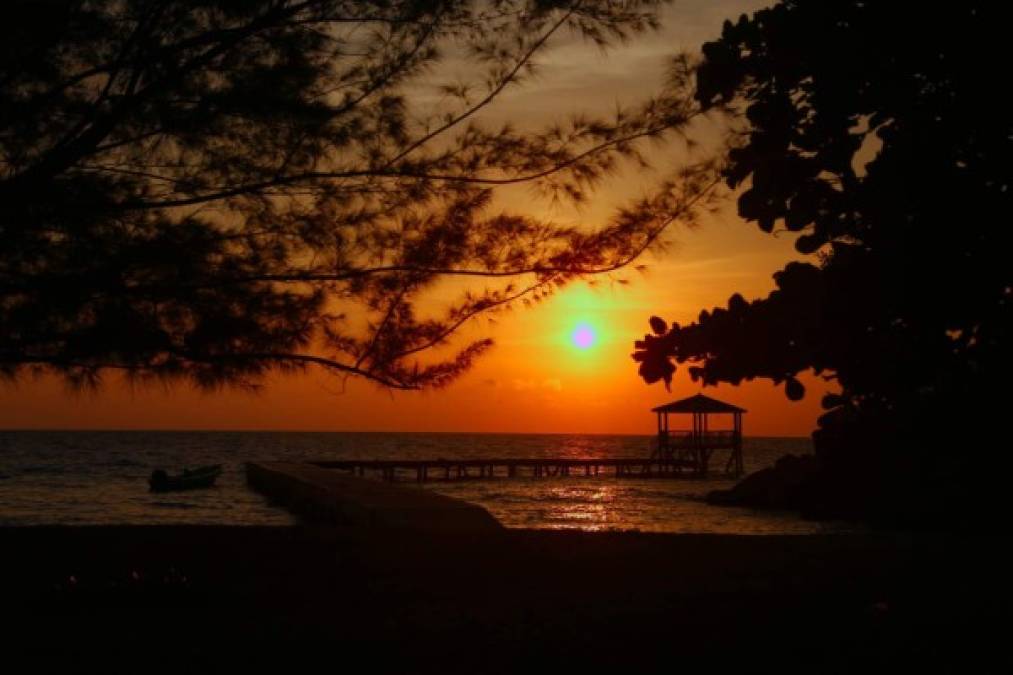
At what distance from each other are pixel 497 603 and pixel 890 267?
3787mm

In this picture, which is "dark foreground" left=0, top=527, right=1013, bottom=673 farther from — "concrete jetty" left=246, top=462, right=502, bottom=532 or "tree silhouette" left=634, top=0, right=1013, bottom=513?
"tree silhouette" left=634, top=0, right=1013, bottom=513

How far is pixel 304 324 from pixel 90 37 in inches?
85.8

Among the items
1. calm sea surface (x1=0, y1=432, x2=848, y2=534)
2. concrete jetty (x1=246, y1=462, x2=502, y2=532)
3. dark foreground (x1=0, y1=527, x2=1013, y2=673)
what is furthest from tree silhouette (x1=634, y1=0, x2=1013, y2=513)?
calm sea surface (x1=0, y1=432, x2=848, y2=534)

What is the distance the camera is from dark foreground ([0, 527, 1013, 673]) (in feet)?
17.9

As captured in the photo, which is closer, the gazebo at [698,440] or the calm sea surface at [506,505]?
the calm sea surface at [506,505]

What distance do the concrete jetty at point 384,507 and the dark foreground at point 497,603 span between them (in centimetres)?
119

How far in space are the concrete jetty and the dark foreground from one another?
1.19 m

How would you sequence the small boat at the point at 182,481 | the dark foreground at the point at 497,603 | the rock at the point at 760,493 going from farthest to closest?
the small boat at the point at 182,481, the rock at the point at 760,493, the dark foreground at the point at 497,603

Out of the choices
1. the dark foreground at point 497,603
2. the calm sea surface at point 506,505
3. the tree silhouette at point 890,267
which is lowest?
the calm sea surface at point 506,505

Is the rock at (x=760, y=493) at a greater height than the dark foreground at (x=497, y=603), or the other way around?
the dark foreground at (x=497, y=603)

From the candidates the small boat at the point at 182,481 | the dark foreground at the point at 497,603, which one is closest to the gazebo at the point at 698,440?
the small boat at the point at 182,481

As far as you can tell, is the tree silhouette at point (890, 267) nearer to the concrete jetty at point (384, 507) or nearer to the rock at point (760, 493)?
the concrete jetty at point (384, 507)

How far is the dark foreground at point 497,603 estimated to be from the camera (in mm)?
5469

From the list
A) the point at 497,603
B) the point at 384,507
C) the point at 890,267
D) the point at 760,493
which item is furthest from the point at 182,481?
the point at 890,267
